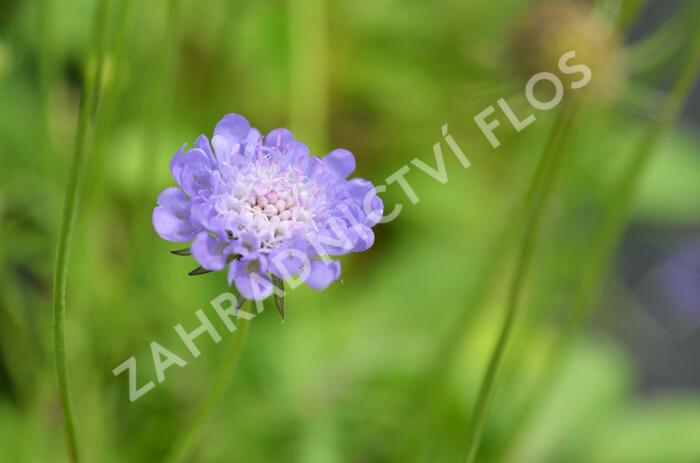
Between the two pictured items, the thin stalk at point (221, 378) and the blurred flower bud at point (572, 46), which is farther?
the blurred flower bud at point (572, 46)

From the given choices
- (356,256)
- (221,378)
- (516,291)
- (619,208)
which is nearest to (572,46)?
(619,208)

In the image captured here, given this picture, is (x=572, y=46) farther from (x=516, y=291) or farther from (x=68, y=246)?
(x=68, y=246)

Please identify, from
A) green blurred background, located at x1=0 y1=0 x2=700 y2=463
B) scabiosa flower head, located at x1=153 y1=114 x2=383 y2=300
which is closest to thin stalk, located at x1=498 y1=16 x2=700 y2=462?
green blurred background, located at x1=0 y1=0 x2=700 y2=463

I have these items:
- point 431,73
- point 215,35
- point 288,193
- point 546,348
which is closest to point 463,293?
point 546,348

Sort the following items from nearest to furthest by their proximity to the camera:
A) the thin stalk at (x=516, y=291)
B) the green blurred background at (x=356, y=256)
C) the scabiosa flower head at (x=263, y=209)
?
the scabiosa flower head at (x=263, y=209)
the thin stalk at (x=516, y=291)
the green blurred background at (x=356, y=256)

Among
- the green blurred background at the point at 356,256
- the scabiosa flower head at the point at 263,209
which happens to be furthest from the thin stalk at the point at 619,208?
the scabiosa flower head at the point at 263,209

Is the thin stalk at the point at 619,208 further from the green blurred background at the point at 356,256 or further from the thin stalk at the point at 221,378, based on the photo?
the thin stalk at the point at 221,378
